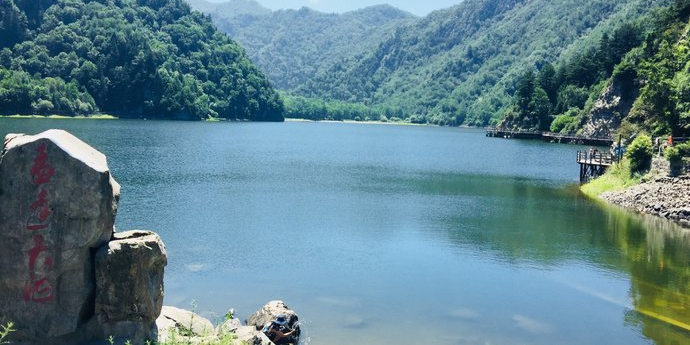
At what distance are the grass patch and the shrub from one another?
34.2 inches

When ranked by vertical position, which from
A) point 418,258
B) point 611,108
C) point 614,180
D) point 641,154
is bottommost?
point 418,258

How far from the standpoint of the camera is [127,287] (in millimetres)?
15602

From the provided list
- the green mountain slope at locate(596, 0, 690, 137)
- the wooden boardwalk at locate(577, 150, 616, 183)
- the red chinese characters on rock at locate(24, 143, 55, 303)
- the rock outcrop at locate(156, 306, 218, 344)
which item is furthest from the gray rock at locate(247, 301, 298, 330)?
the wooden boardwalk at locate(577, 150, 616, 183)

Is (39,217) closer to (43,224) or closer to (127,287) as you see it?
(43,224)

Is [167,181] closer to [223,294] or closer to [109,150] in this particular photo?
[109,150]

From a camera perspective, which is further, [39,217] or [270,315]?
[270,315]

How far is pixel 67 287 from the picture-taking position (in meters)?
15.2

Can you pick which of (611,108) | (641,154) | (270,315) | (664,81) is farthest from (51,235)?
(611,108)

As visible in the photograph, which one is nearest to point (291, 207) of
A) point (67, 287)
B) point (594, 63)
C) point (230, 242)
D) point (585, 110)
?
point (230, 242)


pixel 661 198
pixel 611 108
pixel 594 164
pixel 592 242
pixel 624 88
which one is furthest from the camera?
pixel 611 108

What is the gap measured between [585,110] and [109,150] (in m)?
116

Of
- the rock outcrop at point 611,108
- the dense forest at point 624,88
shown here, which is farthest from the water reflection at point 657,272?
the rock outcrop at point 611,108

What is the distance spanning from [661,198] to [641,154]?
22.7ft

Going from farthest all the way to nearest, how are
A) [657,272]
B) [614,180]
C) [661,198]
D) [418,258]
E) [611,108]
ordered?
[611,108]
[614,180]
[661,198]
[418,258]
[657,272]
